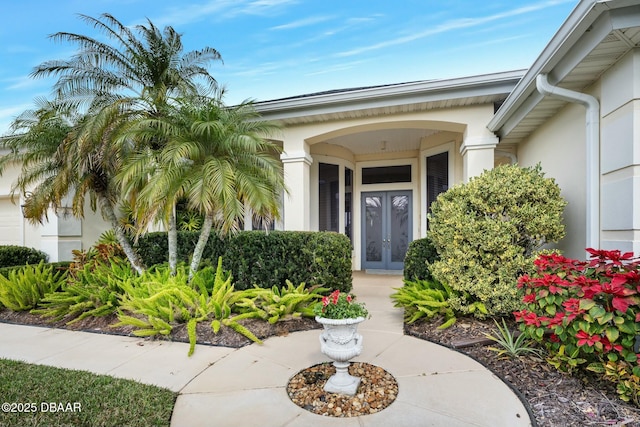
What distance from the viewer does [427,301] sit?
4.62 meters

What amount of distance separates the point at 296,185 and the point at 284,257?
1.98m

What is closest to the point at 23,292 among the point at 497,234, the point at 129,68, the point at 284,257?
the point at 129,68

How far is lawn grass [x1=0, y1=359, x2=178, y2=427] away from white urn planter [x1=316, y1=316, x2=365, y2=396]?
142 centimetres

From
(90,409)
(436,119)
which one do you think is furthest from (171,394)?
(436,119)

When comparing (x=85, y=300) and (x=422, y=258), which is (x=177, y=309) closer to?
(x=85, y=300)

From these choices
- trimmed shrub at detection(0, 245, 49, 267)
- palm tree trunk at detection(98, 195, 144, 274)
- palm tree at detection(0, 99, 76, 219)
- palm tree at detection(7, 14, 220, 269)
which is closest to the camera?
palm tree at detection(7, 14, 220, 269)

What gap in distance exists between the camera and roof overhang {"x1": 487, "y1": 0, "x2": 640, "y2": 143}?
2.82 m

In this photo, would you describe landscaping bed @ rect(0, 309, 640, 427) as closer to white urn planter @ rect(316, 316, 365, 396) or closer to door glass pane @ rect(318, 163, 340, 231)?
white urn planter @ rect(316, 316, 365, 396)

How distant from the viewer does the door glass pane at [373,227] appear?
9.95 meters

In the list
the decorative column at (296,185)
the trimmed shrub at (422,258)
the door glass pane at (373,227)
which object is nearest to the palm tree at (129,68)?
the decorative column at (296,185)

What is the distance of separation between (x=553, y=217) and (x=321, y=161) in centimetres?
591

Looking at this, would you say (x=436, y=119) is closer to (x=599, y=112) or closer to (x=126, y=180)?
(x=599, y=112)

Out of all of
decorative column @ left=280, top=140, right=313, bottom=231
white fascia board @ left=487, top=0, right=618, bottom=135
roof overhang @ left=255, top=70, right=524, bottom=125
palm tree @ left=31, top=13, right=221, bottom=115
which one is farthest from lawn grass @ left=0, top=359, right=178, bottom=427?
roof overhang @ left=255, top=70, right=524, bottom=125

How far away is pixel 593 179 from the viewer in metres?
3.66
